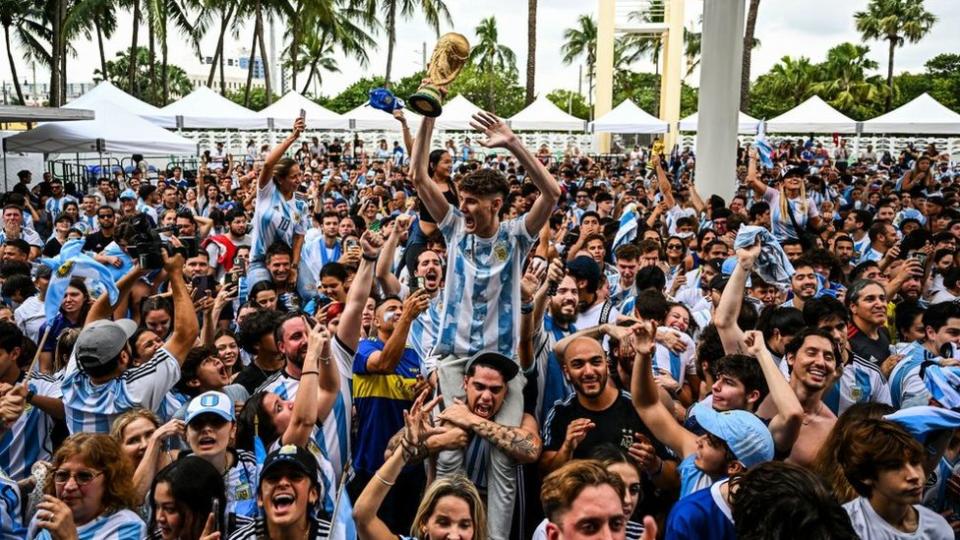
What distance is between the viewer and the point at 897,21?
54.3 metres

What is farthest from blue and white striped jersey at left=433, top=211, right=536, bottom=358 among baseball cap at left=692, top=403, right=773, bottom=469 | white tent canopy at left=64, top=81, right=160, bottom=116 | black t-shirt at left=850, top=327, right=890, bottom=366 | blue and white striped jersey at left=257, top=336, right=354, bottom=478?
white tent canopy at left=64, top=81, right=160, bottom=116

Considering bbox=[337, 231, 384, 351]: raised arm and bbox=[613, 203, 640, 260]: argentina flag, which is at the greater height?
bbox=[613, 203, 640, 260]: argentina flag

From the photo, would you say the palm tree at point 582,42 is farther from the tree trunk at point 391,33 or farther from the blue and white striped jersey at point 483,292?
the blue and white striped jersey at point 483,292

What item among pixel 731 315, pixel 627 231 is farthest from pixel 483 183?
pixel 627 231

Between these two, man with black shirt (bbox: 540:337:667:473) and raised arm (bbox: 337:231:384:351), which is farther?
raised arm (bbox: 337:231:384:351)

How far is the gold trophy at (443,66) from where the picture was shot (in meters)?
4.55

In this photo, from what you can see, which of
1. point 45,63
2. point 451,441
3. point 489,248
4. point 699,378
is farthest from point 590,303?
point 45,63

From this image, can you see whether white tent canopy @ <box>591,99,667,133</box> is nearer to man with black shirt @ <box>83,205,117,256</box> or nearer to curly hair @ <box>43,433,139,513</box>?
man with black shirt @ <box>83,205,117,256</box>

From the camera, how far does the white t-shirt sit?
327 cm

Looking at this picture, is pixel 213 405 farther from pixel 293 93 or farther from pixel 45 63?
pixel 45 63

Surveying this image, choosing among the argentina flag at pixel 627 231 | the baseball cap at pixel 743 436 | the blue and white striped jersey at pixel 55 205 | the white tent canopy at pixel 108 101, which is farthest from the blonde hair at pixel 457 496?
the white tent canopy at pixel 108 101

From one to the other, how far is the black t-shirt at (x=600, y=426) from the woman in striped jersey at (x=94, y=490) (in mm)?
1992

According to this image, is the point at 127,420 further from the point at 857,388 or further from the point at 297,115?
the point at 297,115

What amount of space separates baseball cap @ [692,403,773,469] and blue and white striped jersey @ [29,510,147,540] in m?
2.44
